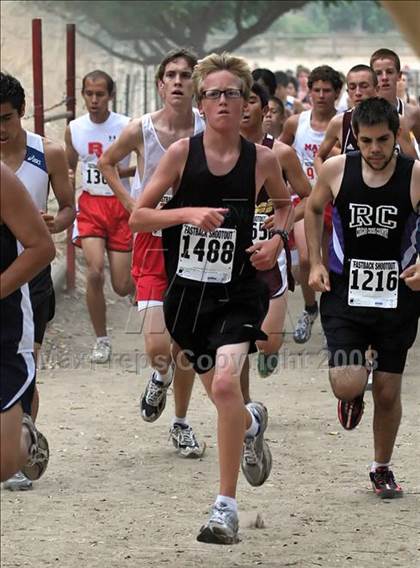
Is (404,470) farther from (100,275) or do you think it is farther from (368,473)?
(100,275)

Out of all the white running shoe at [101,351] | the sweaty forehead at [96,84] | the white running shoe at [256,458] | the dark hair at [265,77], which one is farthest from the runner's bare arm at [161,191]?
the sweaty forehead at [96,84]

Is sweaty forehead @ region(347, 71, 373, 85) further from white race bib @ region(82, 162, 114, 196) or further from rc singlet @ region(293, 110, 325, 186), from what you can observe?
white race bib @ region(82, 162, 114, 196)

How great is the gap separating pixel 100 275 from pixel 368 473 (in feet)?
12.9

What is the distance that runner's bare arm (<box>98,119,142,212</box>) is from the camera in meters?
7.99

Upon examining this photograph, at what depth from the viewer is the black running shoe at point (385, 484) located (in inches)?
271

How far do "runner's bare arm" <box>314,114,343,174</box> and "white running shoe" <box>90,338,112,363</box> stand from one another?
7.37 feet

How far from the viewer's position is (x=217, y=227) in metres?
6.11

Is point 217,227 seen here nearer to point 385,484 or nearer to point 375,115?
point 375,115

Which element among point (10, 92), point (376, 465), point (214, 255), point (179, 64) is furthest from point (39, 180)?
point (376, 465)

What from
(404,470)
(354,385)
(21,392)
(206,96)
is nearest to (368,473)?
(404,470)

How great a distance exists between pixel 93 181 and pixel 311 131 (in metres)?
1.79

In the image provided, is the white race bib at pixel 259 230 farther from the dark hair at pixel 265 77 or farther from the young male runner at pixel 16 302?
the dark hair at pixel 265 77

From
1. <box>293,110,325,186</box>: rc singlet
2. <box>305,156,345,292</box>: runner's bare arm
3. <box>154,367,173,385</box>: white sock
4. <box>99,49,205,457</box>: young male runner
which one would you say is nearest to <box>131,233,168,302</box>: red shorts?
<box>99,49,205,457</box>: young male runner

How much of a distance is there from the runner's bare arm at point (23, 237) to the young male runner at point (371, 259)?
6.64 ft
